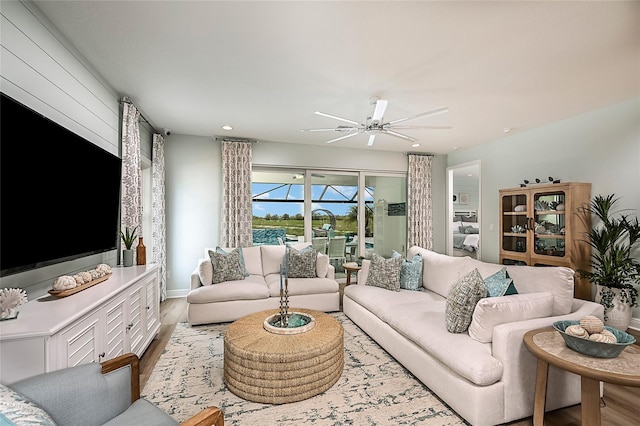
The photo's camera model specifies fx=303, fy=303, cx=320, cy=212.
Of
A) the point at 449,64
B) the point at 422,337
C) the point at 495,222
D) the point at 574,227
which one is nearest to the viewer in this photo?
the point at 422,337

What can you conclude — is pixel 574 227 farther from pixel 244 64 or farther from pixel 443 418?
pixel 244 64

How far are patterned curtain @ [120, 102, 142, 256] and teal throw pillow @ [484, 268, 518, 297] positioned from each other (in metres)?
3.53

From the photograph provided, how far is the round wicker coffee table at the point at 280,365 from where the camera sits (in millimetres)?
2100

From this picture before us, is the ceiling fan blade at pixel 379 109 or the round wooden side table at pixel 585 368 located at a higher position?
the ceiling fan blade at pixel 379 109

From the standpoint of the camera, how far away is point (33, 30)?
1.96m

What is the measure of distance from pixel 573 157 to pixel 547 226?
1.00m

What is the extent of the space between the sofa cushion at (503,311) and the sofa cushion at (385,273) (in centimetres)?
147

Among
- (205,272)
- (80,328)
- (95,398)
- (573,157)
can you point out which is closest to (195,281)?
(205,272)

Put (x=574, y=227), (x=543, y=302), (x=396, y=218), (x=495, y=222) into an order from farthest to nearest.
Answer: (x=396, y=218)
(x=495, y=222)
(x=574, y=227)
(x=543, y=302)

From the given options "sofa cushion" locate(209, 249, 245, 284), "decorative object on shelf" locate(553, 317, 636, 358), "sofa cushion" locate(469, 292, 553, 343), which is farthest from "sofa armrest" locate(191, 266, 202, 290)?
"decorative object on shelf" locate(553, 317, 636, 358)

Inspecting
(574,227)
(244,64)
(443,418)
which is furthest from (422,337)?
(574,227)

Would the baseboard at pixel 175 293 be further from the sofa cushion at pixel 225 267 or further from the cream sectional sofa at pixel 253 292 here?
the sofa cushion at pixel 225 267

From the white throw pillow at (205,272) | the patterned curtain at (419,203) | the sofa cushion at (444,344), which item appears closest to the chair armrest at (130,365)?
the sofa cushion at (444,344)

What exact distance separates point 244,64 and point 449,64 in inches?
70.4
